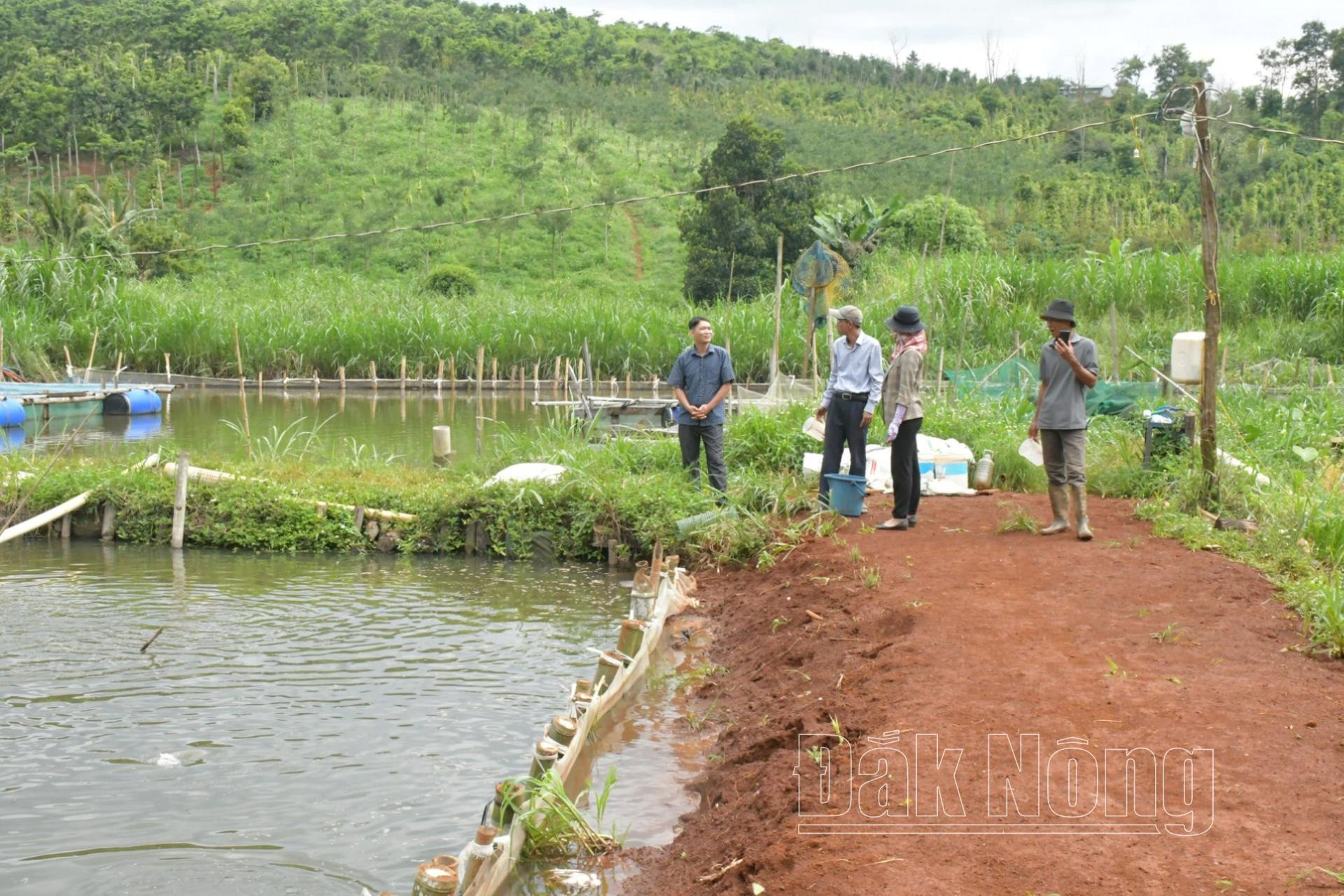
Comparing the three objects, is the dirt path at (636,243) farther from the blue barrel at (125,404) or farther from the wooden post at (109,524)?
the wooden post at (109,524)

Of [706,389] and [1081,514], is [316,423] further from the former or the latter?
[1081,514]

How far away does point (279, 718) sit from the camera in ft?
21.9

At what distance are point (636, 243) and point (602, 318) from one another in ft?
63.4

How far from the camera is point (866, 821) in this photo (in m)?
4.13

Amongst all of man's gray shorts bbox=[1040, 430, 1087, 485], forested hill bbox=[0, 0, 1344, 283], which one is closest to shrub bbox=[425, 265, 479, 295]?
forested hill bbox=[0, 0, 1344, 283]

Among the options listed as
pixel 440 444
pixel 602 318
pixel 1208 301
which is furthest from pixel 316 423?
pixel 1208 301

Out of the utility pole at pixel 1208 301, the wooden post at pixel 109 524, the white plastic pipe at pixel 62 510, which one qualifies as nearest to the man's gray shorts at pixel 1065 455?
the utility pole at pixel 1208 301

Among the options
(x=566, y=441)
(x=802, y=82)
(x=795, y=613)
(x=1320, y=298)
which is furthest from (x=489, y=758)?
(x=802, y=82)

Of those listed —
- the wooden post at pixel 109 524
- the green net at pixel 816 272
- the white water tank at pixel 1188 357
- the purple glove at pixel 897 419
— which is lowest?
the wooden post at pixel 109 524

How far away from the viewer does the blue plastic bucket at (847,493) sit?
9.16 meters

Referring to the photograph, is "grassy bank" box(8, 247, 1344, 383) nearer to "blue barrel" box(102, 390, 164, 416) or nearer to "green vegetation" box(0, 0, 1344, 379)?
"green vegetation" box(0, 0, 1344, 379)

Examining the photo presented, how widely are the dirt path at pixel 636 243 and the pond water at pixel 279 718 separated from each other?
3163 cm

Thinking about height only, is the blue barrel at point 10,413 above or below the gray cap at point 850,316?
below

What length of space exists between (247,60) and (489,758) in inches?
2305
